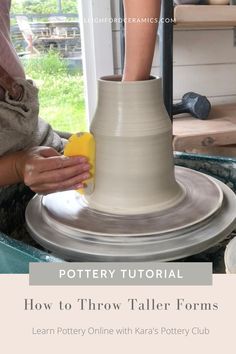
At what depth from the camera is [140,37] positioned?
673 mm

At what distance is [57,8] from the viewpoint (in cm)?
168

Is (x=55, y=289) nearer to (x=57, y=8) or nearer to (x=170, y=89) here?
(x=170, y=89)

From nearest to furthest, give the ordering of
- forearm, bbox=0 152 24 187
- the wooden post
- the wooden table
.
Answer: forearm, bbox=0 152 24 187, the wooden table, the wooden post

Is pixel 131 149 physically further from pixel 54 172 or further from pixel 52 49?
pixel 52 49

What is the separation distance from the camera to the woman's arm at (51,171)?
0.68m

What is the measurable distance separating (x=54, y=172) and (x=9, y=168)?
0.36 feet

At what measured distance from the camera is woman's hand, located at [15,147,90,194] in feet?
2.22

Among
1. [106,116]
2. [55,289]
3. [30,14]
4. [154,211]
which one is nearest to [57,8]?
[30,14]

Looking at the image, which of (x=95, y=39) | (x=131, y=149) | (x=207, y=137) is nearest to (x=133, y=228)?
(x=131, y=149)

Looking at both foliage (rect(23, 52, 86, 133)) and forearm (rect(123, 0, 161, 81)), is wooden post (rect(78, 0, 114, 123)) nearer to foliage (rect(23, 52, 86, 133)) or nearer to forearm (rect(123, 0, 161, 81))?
foliage (rect(23, 52, 86, 133))

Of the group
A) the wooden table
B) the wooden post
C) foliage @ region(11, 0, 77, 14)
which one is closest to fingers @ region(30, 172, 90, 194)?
the wooden table

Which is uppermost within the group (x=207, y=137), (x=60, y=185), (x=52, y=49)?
(x=52, y=49)

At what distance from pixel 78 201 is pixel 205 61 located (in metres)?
1.29

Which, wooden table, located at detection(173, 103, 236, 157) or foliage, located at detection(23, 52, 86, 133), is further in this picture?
foliage, located at detection(23, 52, 86, 133)
